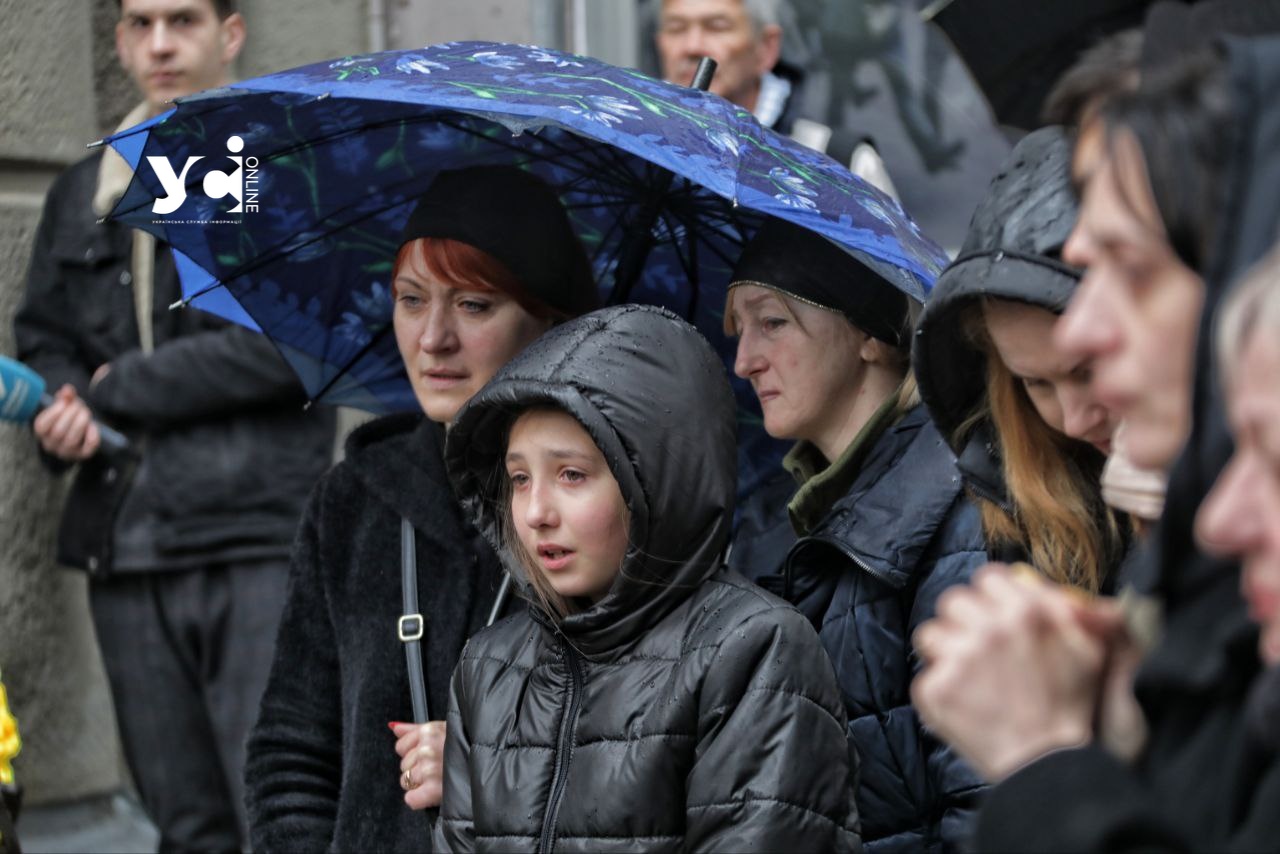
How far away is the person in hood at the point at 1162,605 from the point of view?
1368mm

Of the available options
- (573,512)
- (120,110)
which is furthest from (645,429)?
(120,110)

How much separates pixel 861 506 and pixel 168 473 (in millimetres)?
2368

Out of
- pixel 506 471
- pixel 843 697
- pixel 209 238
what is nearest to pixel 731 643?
pixel 843 697

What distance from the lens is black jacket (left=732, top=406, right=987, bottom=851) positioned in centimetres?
295

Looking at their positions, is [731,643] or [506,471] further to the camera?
[506,471]

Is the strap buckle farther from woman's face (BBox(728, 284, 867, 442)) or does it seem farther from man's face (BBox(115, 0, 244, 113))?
man's face (BBox(115, 0, 244, 113))

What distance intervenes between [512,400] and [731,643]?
1.73 ft

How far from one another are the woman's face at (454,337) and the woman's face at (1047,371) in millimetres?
1050

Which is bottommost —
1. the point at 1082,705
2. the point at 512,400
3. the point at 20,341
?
the point at 20,341

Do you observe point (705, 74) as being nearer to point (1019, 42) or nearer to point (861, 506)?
point (1019, 42)

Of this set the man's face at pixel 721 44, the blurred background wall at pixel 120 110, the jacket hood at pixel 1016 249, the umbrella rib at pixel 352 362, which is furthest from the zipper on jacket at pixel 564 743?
the blurred background wall at pixel 120 110

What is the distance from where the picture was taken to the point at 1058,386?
2641mm

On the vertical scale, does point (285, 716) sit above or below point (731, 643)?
below

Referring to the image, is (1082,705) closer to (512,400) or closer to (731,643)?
(731,643)
